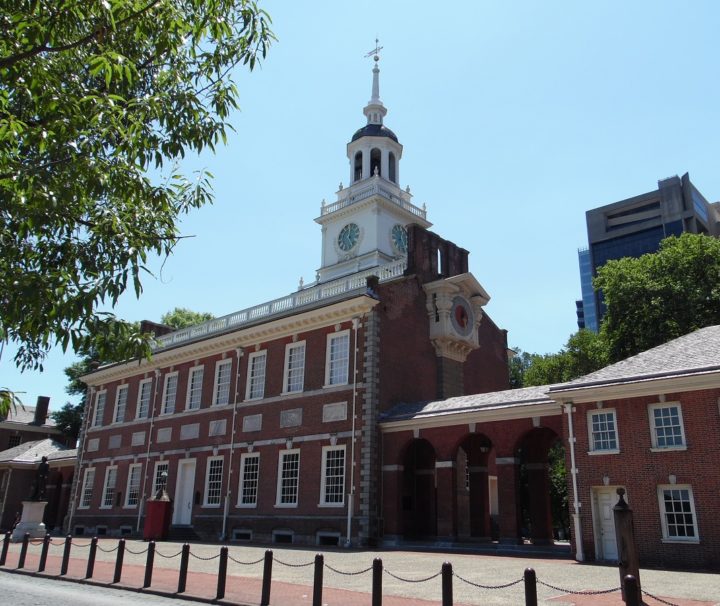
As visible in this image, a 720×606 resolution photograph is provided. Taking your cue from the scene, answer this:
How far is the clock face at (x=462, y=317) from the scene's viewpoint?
30812mm

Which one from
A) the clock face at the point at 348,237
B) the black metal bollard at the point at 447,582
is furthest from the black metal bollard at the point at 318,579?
the clock face at the point at 348,237

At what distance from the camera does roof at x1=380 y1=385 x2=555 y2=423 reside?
22453 millimetres

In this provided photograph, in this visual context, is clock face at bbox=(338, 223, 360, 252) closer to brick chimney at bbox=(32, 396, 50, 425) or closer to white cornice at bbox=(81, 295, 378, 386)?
white cornice at bbox=(81, 295, 378, 386)

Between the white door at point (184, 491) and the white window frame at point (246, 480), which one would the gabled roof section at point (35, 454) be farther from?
the white window frame at point (246, 480)

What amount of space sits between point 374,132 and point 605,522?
1318 inches

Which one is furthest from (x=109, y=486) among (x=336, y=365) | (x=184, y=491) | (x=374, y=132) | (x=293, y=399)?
(x=374, y=132)

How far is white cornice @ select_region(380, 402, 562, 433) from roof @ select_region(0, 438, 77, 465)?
1084 inches

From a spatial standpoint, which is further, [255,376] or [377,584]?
[255,376]

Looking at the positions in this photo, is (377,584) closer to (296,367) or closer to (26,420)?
(296,367)

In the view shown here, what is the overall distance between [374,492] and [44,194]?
20.1 metres

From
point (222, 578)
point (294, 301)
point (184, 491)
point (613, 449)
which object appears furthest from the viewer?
point (184, 491)

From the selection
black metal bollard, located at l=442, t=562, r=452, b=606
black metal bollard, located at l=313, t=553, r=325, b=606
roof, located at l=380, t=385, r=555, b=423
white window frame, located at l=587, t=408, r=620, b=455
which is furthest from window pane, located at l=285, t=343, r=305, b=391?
black metal bollard, located at l=442, t=562, r=452, b=606

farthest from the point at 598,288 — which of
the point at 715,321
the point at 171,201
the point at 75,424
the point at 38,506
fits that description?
the point at 75,424

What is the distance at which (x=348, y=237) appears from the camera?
44.5 meters
